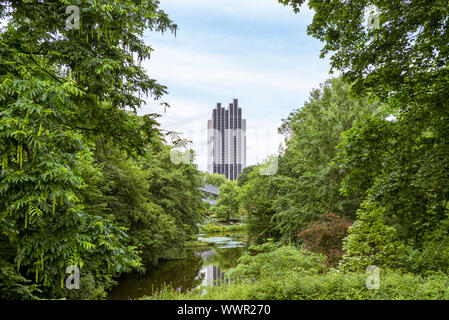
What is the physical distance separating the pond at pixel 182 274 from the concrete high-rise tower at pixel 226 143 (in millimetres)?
101650

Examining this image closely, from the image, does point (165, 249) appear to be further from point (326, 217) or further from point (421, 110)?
point (421, 110)

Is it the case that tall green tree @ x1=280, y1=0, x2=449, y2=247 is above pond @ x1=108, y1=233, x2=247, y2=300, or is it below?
above

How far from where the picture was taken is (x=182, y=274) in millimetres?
15242

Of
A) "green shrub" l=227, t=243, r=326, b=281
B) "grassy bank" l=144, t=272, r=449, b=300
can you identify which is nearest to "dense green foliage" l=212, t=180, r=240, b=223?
"green shrub" l=227, t=243, r=326, b=281

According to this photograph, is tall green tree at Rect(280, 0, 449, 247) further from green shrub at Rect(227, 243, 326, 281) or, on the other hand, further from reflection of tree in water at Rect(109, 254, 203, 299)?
reflection of tree in water at Rect(109, 254, 203, 299)

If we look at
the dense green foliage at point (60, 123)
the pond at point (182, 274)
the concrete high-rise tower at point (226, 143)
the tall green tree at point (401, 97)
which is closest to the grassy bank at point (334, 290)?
the tall green tree at point (401, 97)

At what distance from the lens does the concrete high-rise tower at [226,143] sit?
12469 cm

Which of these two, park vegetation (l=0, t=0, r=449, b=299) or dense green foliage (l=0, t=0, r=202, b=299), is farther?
park vegetation (l=0, t=0, r=449, b=299)

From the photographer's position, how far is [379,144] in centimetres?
500

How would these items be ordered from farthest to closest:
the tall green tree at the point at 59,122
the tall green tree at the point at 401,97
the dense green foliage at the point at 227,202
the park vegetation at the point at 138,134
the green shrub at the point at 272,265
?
the dense green foliage at the point at 227,202 < the green shrub at the point at 272,265 < the tall green tree at the point at 401,97 < the park vegetation at the point at 138,134 < the tall green tree at the point at 59,122

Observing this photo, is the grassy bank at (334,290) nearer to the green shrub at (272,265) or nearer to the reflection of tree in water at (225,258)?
the green shrub at (272,265)

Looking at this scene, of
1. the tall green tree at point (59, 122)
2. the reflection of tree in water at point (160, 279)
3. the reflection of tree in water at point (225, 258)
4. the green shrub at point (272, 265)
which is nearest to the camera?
the tall green tree at point (59, 122)

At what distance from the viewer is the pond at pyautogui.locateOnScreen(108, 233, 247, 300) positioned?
1197 cm
